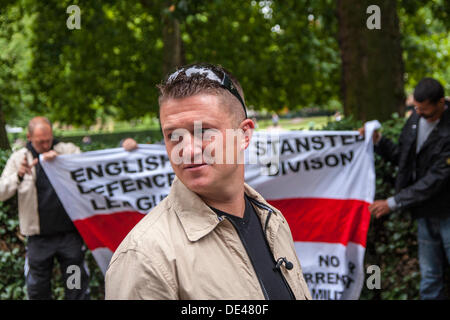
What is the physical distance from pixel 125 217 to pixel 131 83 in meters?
12.1

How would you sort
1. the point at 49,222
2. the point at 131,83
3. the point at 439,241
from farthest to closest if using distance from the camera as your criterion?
the point at 131,83
the point at 49,222
the point at 439,241

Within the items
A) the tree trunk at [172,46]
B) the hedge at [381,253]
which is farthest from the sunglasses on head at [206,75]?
the tree trunk at [172,46]

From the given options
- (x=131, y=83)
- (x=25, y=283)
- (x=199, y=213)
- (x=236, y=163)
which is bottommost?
(x=25, y=283)

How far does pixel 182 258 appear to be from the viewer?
1384 millimetres

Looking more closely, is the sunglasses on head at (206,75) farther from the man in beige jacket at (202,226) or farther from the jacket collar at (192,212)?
the jacket collar at (192,212)

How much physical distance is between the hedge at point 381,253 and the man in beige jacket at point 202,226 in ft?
10.9

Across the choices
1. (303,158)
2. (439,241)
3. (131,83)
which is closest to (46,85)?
(131,83)

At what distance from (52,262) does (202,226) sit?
3.79 meters

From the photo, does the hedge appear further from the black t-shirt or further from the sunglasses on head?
the sunglasses on head

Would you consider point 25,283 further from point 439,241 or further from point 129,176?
point 439,241

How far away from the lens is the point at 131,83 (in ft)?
53.4

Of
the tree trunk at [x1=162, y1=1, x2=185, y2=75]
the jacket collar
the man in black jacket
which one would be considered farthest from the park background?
the jacket collar

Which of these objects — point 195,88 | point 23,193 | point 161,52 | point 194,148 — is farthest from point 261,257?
point 161,52

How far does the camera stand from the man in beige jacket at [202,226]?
1.35 metres
